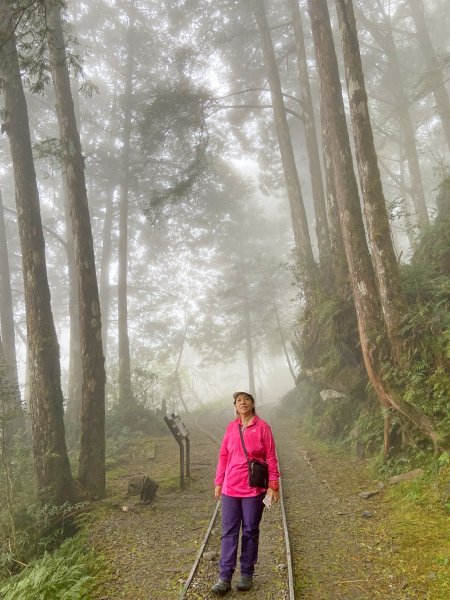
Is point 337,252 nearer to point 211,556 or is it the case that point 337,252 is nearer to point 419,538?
point 419,538

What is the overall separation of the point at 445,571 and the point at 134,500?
538cm

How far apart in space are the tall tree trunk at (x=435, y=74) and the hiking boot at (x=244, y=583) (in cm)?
1620

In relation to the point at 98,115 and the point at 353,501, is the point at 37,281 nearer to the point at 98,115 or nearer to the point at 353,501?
the point at 353,501

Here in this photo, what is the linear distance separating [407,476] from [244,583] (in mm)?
3674

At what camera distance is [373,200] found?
26.3 feet

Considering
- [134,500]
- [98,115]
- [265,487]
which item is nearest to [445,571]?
[265,487]

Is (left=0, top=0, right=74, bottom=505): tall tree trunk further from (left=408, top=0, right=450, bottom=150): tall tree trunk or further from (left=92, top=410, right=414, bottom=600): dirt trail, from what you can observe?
(left=408, top=0, right=450, bottom=150): tall tree trunk

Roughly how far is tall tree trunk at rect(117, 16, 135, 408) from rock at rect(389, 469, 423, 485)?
1112 cm

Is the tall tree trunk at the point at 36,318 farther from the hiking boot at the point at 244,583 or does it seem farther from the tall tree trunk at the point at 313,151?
the tall tree trunk at the point at 313,151

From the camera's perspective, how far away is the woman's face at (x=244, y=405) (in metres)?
4.53

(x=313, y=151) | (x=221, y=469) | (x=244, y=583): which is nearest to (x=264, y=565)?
(x=244, y=583)

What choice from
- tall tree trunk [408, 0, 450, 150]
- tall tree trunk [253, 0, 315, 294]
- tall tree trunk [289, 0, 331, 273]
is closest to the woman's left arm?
tall tree trunk [289, 0, 331, 273]

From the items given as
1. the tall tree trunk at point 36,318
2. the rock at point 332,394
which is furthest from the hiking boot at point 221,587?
the rock at point 332,394

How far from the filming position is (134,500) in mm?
7812
